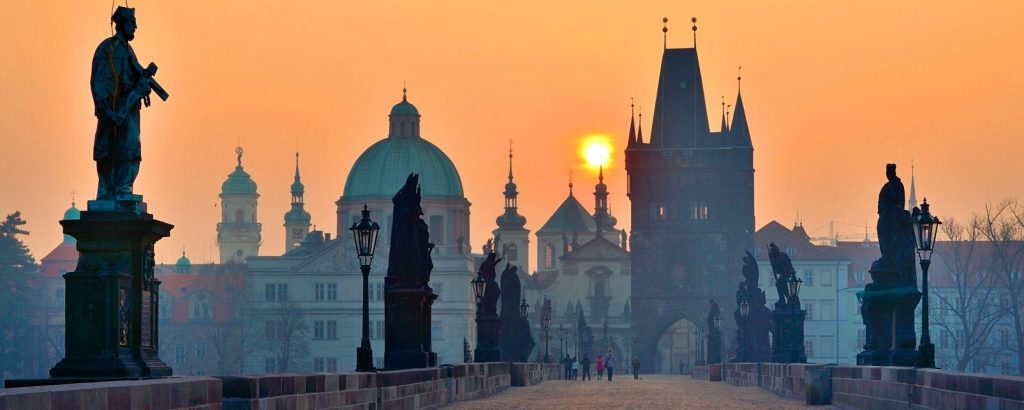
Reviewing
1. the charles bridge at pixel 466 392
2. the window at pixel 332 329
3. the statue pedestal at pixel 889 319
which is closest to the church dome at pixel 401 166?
the window at pixel 332 329

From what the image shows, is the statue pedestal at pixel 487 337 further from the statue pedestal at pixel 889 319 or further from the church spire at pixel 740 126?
the church spire at pixel 740 126

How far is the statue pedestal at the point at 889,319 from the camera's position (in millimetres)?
31344

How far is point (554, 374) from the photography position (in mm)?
86125

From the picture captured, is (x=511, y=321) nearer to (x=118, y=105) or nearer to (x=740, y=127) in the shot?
(x=118, y=105)

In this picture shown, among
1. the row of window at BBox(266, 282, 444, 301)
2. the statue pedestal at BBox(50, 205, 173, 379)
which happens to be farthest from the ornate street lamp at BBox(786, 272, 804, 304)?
the row of window at BBox(266, 282, 444, 301)

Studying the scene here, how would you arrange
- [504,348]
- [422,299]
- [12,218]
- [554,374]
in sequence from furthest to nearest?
[12,218], [554,374], [504,348], [422,299]

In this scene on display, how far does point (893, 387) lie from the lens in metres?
26.2

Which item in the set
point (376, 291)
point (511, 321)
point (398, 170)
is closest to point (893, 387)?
point (511, 321)

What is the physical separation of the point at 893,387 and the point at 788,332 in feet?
94.0

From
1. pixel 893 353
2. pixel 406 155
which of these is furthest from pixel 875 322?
pixel 406 155

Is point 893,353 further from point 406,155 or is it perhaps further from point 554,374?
point 406,155

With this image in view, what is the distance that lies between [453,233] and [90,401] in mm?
169760

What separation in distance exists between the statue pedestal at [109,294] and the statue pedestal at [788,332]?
36155 mm

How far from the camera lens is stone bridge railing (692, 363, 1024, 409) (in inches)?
765
